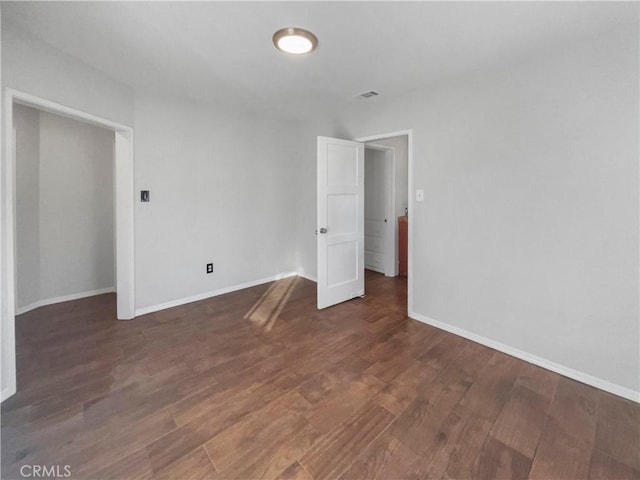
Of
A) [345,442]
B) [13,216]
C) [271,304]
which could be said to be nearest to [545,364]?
[345,442]

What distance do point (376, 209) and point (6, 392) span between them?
463cm

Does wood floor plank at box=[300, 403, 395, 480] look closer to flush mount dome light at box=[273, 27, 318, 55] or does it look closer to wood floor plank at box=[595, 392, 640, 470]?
wood floor plank at box=[595, 392, 640, 470]

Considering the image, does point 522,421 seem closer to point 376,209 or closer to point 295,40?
point 295,40

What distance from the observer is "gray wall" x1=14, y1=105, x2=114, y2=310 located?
11.0ft

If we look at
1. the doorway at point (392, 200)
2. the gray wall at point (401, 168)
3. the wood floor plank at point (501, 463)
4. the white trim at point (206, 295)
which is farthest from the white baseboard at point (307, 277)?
the wood floor plank at point (501, 463)

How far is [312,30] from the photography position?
1.99m

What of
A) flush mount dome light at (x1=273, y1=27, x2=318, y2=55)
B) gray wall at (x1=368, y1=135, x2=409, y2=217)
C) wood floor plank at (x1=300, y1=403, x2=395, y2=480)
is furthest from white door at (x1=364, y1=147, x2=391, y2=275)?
wood floor plank at (x1=300, y1=403, x2=395, y2=480)

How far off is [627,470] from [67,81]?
4360mm

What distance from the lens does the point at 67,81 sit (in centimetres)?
234

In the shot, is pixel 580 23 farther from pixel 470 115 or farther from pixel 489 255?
→ pixel 489 255

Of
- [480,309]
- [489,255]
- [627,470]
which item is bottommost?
[627,470]

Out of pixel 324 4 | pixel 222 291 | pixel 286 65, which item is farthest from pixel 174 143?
pixel 324 4

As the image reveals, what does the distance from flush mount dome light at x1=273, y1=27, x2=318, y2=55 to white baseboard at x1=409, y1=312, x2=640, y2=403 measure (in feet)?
8.92

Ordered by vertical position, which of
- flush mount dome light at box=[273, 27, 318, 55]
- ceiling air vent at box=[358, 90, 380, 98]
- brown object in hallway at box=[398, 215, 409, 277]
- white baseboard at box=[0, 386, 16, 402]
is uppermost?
ceiling air vent at box=[358, 90, 380, 98]
